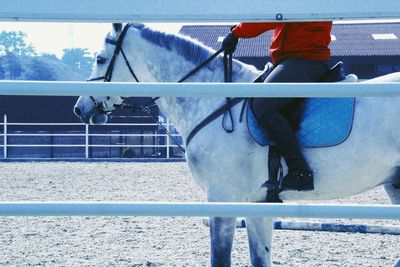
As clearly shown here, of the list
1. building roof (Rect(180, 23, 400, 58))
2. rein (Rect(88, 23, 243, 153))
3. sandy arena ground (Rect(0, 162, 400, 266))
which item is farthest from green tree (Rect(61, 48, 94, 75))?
rein (Rect(88, 23, 243, 153))

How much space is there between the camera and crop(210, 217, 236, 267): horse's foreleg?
128 inches

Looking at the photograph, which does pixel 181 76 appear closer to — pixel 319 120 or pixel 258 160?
pixel 258 160

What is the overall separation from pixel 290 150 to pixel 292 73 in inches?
19.0

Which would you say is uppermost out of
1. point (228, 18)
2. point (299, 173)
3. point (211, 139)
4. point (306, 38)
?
point (306, 38)

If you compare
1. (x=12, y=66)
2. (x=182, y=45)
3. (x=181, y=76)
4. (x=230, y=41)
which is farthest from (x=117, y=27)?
(x=12, y=66)

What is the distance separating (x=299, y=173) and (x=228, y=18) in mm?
1940

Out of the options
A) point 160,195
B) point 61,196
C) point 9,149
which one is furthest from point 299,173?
point 9,149

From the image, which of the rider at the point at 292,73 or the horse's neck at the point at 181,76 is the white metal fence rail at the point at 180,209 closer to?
the rider at the point at 292,73

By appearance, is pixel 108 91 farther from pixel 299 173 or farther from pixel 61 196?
pixel 61 196

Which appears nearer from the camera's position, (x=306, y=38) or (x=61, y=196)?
(x=306, y=38)

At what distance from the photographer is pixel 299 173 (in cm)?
319

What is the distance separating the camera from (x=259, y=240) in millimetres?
3469

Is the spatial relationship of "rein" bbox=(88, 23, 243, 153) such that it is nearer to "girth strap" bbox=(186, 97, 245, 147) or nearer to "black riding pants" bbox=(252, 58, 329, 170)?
"girth strap" bbox=(186, 97, 245, 147)

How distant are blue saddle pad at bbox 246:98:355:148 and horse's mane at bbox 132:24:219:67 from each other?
663 millimetres
